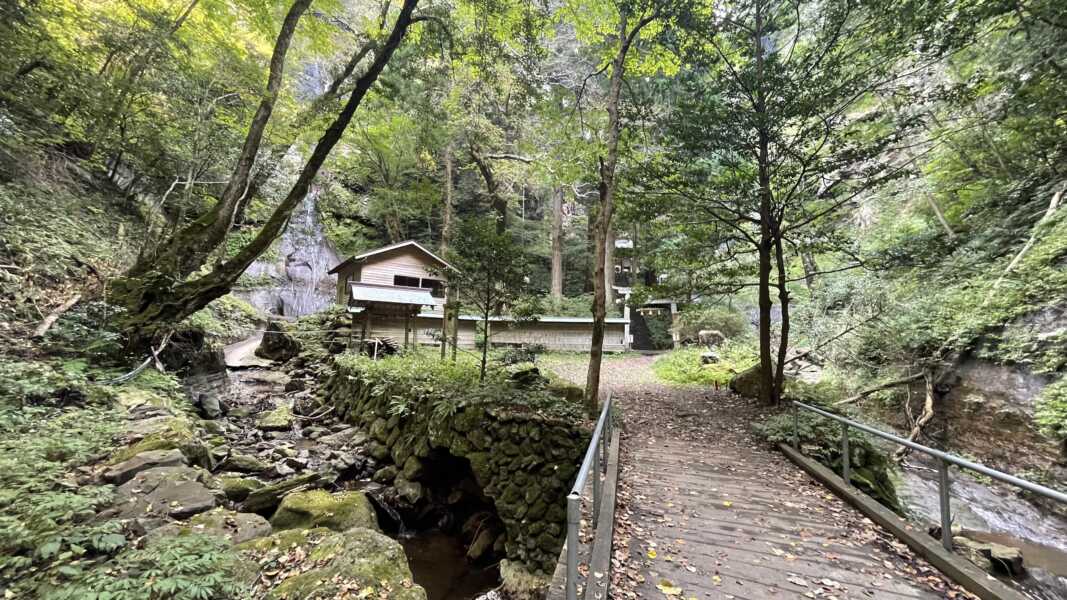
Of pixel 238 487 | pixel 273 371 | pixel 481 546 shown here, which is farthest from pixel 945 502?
pixel 273 371

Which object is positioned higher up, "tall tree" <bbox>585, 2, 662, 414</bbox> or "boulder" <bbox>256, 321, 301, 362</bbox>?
"tall tree" <bbox>585, 2, 662, 414</bbox>

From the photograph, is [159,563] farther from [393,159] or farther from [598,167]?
[393,159]

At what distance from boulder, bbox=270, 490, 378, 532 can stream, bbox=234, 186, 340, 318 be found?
19.3 meters

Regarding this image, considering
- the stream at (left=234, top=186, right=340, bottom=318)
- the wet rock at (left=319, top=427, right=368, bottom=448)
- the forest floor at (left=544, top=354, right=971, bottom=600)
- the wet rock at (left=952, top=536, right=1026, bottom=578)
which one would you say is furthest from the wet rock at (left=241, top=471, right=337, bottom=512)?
the stream at (left=234, top=186, right=340, bottom=318)

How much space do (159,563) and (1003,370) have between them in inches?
464

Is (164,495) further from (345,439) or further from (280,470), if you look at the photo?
(345,439)

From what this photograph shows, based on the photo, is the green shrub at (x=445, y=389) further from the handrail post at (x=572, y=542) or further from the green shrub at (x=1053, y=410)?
the green shrub at (x=1053, y=410)

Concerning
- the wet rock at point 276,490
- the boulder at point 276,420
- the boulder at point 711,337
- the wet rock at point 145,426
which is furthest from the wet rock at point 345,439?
the boulder at point 711,337

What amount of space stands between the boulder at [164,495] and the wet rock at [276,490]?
116 cm

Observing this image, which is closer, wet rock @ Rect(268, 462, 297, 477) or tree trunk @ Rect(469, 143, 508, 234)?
wet rock @ Rect(268, 462, 297, 477)

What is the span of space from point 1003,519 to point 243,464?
12140 millimetres

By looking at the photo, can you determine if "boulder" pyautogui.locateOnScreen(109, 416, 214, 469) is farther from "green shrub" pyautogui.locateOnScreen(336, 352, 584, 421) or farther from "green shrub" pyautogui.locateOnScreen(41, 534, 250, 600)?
"green shrub" pyautogui.locateOnScreen(336, 352, 584, 421)

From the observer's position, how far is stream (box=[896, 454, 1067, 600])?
486 cm

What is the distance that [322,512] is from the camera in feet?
16.1
